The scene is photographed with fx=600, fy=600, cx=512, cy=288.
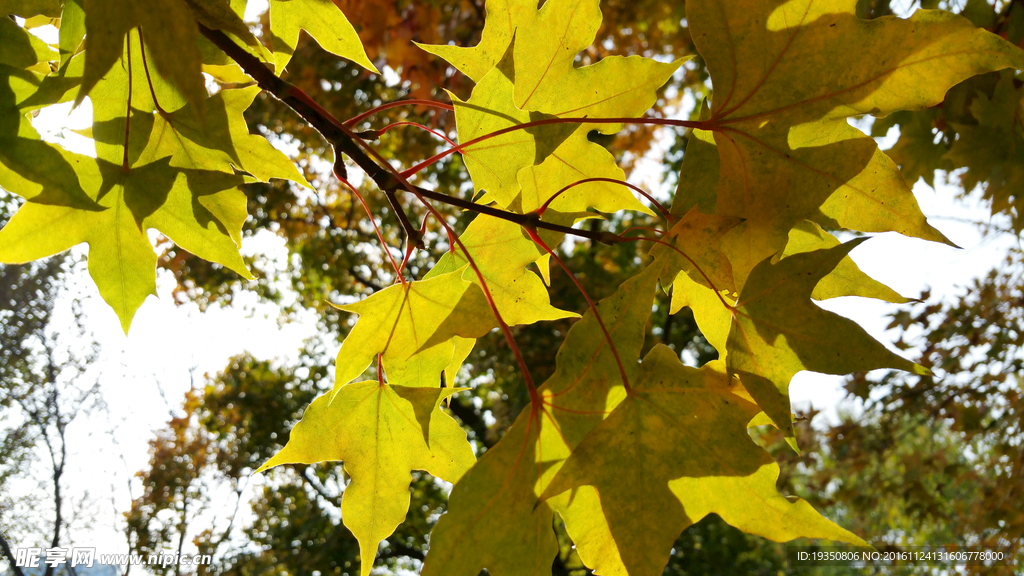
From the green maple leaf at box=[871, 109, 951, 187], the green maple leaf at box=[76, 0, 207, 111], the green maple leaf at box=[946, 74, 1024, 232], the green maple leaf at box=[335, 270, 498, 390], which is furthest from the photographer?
the green maple leaf at box=[871, 109, 951, 187]

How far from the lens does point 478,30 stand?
2.17 m

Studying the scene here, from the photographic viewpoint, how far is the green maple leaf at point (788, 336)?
0.31 metres

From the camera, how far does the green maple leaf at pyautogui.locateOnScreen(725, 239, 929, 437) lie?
1.02 ft

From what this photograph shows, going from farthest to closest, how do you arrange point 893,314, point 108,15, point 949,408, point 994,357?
point 949,408, point 893,314, point 994,357, point 108,15

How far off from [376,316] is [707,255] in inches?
8.2

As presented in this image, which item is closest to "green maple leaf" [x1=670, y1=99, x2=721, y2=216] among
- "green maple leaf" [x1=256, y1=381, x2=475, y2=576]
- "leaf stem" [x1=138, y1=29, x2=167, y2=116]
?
A: "green maple leaf" [x1=256, y1=381, x2=475, y2=576]

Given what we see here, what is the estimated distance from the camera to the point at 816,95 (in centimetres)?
33

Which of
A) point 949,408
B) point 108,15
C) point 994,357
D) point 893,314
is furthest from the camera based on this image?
point 949,408

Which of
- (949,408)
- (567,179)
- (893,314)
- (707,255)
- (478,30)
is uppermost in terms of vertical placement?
(478,30)

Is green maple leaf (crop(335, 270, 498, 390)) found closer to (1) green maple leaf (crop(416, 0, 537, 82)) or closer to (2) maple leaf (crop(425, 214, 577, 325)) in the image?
(2) maple leaf (crop(425, 214, 577, 325))

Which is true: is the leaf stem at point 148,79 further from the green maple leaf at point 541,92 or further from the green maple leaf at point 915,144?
the green maple leaf at point 915,144

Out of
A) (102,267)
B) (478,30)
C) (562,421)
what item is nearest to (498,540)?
(562,421)

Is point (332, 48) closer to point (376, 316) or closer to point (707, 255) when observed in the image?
point (376, 316)

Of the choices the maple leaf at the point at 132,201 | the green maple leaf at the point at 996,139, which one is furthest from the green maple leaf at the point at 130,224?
the green maple leaf at the point at 996,139
